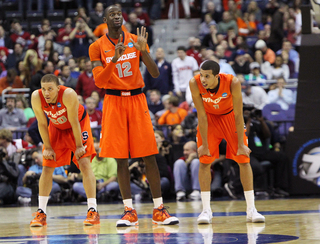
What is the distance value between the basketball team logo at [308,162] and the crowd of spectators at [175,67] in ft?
1.77

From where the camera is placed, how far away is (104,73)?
18.4 feet

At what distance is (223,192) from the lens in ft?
34.1

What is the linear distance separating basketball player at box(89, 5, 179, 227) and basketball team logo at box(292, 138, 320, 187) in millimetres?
4234

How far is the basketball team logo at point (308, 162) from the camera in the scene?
9.17m

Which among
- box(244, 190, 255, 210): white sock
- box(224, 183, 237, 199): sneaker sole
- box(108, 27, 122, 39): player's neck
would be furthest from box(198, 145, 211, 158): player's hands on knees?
box(224, 183, 237, 199): sneaker sole

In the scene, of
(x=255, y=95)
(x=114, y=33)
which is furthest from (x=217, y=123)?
(x=255, y=95)

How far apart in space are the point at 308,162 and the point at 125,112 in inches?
181

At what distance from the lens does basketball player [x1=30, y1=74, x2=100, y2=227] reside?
6.02 meters

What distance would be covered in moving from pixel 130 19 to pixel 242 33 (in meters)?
3.67

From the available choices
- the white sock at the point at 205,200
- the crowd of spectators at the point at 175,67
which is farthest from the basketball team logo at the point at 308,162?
the white sock at the point at 205,200

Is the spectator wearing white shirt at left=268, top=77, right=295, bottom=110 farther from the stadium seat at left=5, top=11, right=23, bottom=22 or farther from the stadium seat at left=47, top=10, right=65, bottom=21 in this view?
the stadium seat at left=5, top=11, right=23, bottom=22

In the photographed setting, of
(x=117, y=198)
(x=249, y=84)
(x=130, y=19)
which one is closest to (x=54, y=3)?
(x=130, y=19)

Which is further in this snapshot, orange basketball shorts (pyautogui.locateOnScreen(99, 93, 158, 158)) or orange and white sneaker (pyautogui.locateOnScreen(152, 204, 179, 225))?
orange basketball shorts (pyautogui.locateOnScreen(99, 93, 158, 158))

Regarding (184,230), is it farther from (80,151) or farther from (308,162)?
(308,162)
